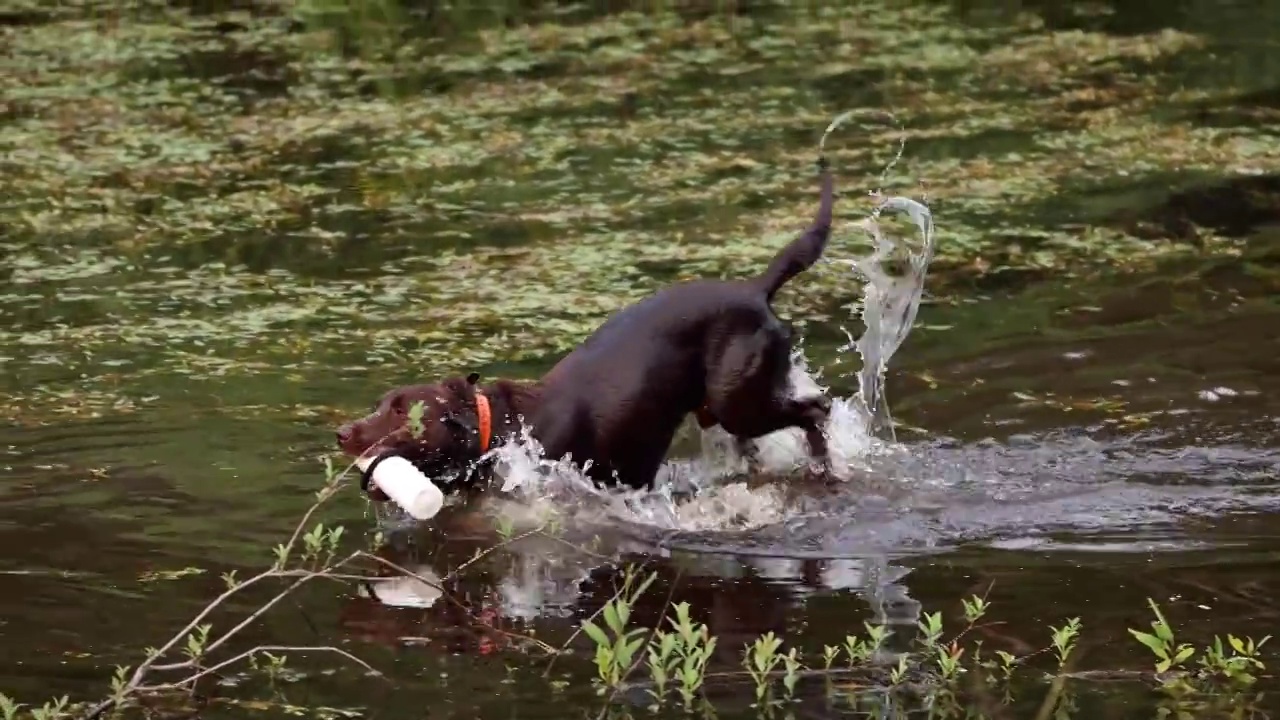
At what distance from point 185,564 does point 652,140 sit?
6.47m

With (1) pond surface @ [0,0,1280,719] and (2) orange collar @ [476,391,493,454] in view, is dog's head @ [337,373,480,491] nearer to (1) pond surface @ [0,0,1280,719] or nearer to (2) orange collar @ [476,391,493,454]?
(2) orange collar @ [476,391,493,454]

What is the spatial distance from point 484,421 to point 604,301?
263cm

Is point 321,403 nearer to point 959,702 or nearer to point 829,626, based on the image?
point 829,626

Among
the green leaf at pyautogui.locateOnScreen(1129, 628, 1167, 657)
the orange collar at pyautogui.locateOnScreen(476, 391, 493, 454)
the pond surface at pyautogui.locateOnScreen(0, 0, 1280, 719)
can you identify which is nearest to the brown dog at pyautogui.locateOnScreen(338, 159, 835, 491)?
the orange collar at pyautogui.locateOnScreen(476, 391, 493, 454)

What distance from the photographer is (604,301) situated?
930 cm

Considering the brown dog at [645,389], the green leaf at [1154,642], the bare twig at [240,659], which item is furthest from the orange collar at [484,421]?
the green leaf at [1154,642]

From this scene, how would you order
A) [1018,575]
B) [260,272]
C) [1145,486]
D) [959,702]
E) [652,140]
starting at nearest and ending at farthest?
[959,702] → [1018,575] → [1145,486] → [260,272] → [652,140]

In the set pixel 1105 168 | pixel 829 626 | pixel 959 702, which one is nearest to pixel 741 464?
pixel 829 626

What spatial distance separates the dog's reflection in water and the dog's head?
11.1 inches

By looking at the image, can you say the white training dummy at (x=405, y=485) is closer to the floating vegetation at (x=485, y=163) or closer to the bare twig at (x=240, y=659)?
the bare twig at (x=240, y=659)

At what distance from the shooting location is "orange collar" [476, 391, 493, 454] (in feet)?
22.1

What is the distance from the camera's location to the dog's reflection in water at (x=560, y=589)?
5703 mm

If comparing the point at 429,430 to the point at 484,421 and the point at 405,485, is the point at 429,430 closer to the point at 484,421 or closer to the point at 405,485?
the point at 484,421

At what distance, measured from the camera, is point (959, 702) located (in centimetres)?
496
